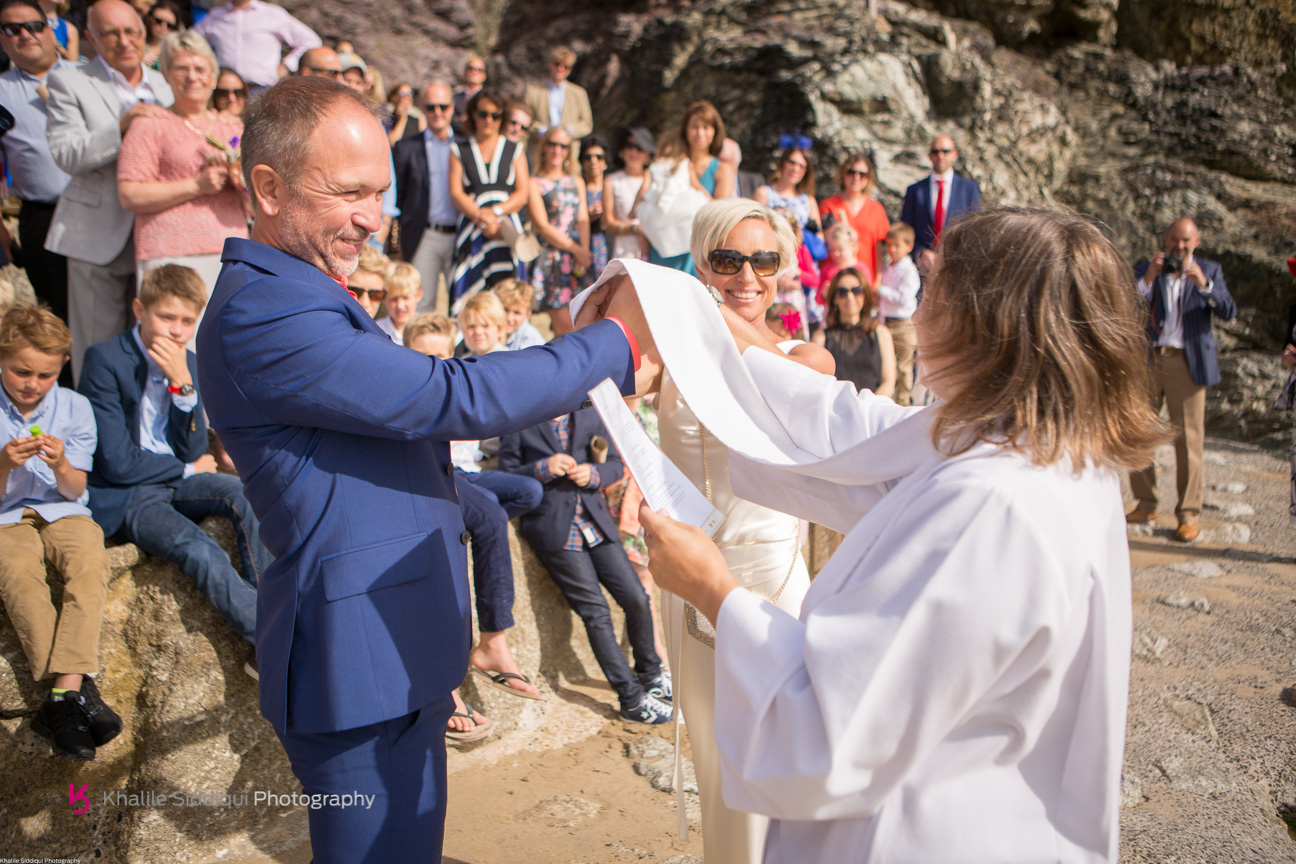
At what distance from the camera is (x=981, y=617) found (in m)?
1.18

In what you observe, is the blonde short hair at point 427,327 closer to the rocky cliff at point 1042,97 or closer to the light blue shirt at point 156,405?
the light blue shirt at point 156,405

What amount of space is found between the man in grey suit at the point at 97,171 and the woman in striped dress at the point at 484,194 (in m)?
2.00

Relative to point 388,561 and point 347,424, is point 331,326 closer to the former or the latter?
point 347,424

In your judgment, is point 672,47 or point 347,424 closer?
point 347,424

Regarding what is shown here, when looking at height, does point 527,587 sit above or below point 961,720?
below

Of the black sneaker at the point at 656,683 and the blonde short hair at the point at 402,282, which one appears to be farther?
the blonde short hair at the point at 402,282

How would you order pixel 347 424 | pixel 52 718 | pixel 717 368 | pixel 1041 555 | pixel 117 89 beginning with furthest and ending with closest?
1. pixel 117 89
2. pixel 52 718
3. pixel 717 368
4. pixel 347 424
5. pixel 1041 555

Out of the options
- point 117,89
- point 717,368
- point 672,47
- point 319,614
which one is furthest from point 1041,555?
point 672,47

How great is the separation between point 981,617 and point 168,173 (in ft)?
15.2

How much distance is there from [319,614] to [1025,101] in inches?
503

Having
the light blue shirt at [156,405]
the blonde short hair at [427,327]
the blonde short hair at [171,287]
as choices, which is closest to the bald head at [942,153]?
the blonde short hair at [427,327]

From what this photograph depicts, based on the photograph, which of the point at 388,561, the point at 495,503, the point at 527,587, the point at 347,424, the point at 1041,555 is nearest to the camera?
the point at 1041,555

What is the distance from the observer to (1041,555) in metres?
1.19

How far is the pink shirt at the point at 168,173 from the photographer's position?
4.43 meters
